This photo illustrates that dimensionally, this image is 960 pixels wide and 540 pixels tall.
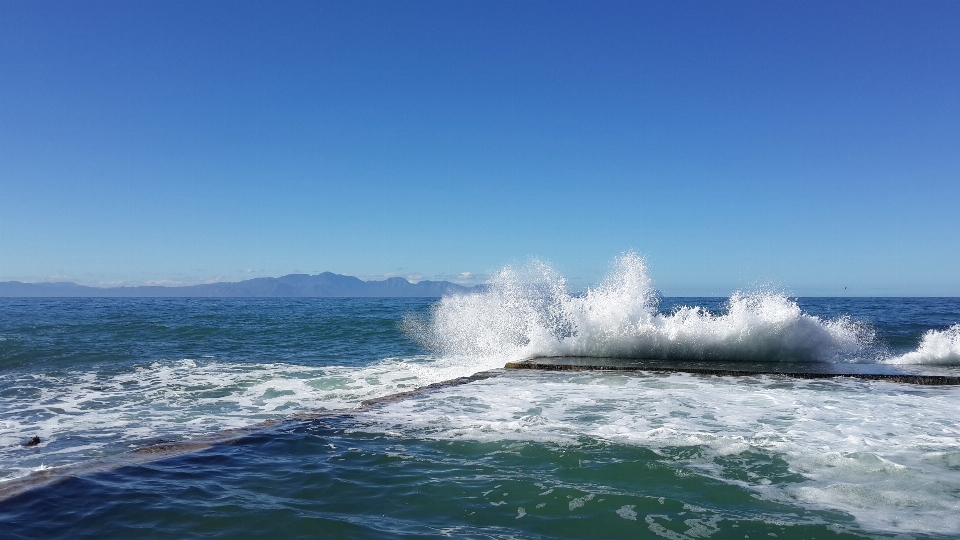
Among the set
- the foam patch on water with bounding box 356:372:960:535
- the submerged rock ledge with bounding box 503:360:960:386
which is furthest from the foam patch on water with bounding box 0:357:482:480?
the foam patch on water with bounding box 356:372:960:535

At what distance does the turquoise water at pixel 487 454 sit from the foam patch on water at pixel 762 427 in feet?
0.11

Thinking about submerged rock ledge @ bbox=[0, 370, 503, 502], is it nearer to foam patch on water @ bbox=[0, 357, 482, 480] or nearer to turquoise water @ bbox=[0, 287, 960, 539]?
turquoise water @ bbox=[0, 287, 960, 539]

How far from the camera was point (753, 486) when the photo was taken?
539 centimetres

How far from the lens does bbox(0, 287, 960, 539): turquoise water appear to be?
15.2 ft

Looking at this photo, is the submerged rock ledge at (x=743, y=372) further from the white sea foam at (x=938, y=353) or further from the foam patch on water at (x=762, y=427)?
the white sea foam at (x=938, y=353)

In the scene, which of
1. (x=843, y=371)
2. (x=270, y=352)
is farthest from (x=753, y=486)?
(x=270, y=352)

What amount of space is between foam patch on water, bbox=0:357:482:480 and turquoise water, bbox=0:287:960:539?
0.06m

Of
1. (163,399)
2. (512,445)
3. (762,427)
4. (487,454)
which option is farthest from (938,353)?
(163,399)

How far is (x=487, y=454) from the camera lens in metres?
6.51

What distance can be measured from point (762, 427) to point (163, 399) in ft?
31.7

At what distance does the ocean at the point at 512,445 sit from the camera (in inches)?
184

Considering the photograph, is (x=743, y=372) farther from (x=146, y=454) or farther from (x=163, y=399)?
(x=163, y=399)

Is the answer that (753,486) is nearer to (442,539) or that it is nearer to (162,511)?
(442,539)

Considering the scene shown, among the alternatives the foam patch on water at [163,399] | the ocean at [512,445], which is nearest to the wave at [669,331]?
the ocean at [512,445]
